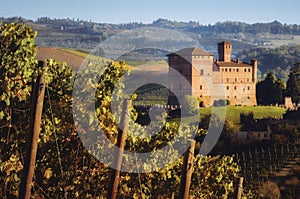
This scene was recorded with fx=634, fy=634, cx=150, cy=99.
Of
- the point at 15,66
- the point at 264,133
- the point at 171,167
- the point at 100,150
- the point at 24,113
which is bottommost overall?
the point at 264,133

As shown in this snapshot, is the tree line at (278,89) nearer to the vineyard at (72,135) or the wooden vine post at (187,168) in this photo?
the vineyard at (72,135)

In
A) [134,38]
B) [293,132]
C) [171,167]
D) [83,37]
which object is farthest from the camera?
[83,37]

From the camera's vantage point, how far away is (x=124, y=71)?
9023 mm

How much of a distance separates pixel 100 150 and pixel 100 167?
0.29 m

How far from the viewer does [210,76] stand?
76.6 meters

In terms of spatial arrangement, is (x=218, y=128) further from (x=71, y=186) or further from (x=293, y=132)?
(x=71, y=186)

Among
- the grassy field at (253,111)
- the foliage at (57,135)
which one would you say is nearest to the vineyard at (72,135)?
the foliage at (57,135)

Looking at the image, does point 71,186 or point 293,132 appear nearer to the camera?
point 71,186

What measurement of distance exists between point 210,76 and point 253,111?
443 inches

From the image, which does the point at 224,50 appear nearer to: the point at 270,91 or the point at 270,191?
the point at 270,91

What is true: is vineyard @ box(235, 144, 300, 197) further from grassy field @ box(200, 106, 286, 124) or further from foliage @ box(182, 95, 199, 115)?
foliage @ box(182, 95, 199, 115)

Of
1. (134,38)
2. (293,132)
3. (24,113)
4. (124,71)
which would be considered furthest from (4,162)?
(134,38)

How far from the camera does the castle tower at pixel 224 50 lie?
259 feet

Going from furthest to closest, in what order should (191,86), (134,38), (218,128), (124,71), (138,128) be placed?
1. (134,38)
2. (191,86)
3. (218,128)
4. (138,128)
5. (124,71)
